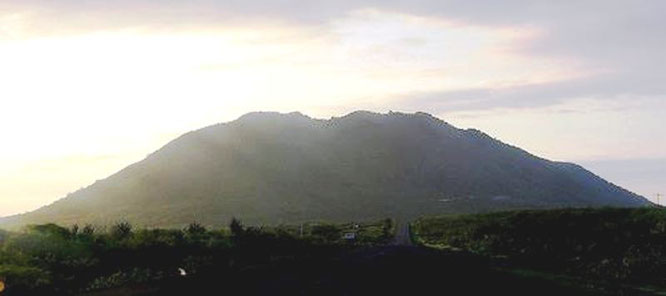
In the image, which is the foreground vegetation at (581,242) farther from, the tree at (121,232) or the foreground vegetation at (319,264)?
the tree at (121,232)

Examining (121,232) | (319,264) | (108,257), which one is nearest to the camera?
(108,257)

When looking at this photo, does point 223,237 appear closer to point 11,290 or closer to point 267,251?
point 267,251

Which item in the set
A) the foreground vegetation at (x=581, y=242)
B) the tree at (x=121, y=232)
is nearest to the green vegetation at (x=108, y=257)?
the tree at (x=121, y=232)

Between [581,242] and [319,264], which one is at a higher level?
[581,242]

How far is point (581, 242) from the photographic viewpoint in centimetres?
7881

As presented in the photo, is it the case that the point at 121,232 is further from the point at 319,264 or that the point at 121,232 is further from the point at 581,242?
the point at 581,242

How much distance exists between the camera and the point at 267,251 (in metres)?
77.9

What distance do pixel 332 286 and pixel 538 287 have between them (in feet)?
38.5

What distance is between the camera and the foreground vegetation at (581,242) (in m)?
60.0

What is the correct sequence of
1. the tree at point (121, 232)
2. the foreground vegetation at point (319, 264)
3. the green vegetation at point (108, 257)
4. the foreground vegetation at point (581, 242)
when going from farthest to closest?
the tree at point (121, 232), the foreground vegetation at point (581, 242), the foreground vegetation at point (319, 264), the green vegetation at point (108, 257)

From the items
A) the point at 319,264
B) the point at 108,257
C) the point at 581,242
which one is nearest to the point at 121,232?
the point at 108,257

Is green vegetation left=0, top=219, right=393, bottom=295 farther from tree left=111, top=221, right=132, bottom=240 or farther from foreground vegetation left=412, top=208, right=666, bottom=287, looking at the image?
foreground vegetation left=412, top=208, right=666, bottom=287

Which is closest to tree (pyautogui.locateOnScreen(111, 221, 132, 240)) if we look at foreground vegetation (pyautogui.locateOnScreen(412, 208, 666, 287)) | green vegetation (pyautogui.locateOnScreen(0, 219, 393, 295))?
green vegetation (pyautogui.locateOnScreen(0, 219, 393, 295))

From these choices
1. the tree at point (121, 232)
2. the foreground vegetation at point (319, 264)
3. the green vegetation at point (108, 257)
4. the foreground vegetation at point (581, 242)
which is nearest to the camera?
the green vegetation at point (108, 257)
